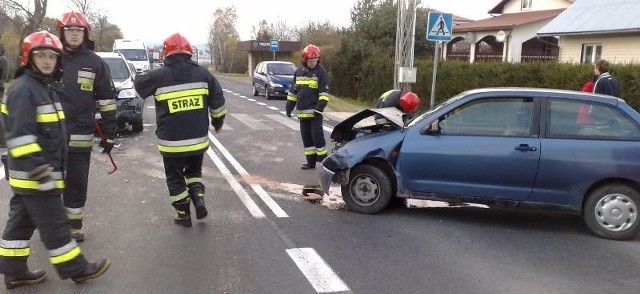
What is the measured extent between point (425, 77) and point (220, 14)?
61475 mm

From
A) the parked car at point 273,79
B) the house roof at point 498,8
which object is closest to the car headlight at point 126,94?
the parked car at point 273,79

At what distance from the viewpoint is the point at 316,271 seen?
14.9 ft

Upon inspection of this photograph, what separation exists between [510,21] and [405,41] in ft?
53.6

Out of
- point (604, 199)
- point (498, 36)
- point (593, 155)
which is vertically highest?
point (498, 36)

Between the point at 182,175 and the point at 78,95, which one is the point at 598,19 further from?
the point at 78,95

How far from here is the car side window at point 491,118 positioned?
229 inches

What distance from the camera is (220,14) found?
249 ft

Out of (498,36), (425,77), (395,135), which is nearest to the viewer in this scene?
(395,135)

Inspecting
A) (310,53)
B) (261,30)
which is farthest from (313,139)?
(261,30)

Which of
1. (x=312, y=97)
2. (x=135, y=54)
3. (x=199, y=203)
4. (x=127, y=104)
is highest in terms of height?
(x=135, y=54)

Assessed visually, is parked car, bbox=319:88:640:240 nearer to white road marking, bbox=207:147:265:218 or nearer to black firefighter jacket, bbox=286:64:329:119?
white road marking, bbox=207:147:265:218

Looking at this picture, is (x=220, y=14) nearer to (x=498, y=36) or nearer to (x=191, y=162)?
(x=498, y=36)

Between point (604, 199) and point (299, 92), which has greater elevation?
point (299, 92)

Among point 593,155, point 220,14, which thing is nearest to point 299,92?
point 593,155
